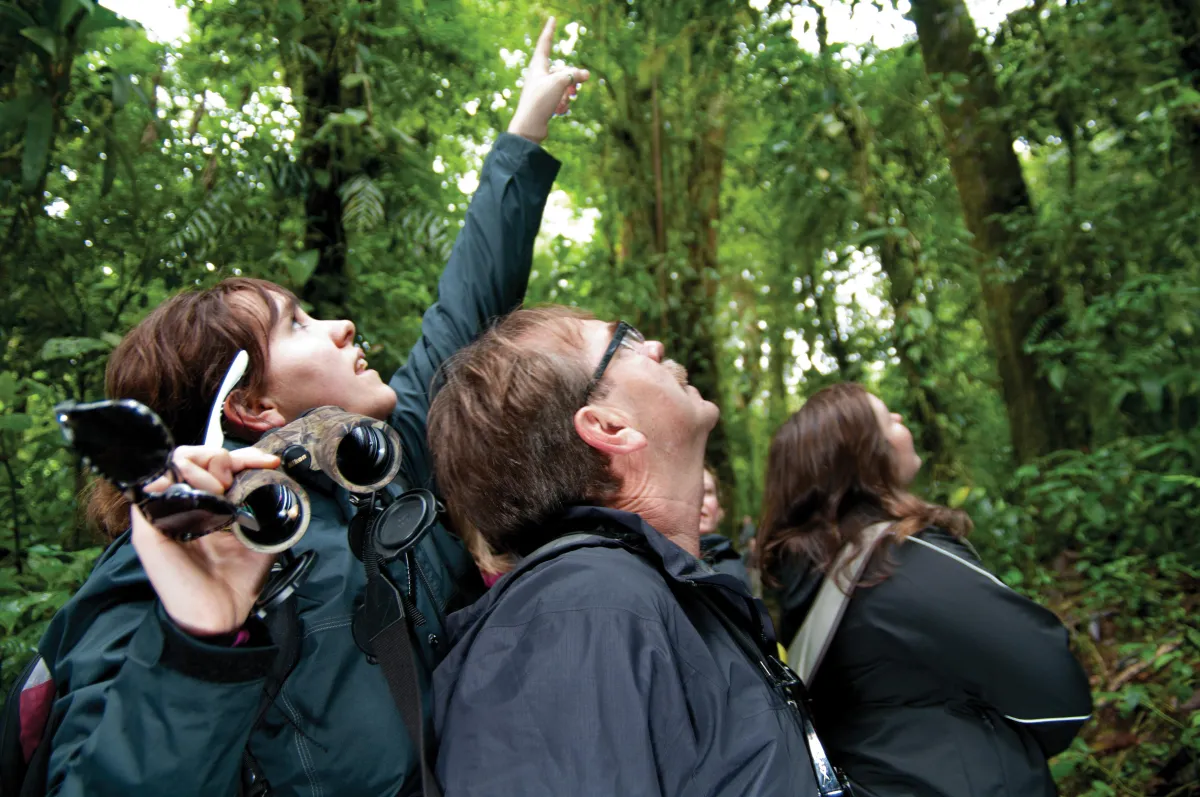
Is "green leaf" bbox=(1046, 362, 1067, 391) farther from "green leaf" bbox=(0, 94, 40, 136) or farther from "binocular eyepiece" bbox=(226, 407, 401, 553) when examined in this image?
"green leaf" bbox=(0, 94, 40, 136)

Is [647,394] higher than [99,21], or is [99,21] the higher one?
[99,21]

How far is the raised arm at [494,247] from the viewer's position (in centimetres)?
236

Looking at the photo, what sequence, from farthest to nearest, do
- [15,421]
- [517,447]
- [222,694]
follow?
[15,421]
[517,447]
[222,694]

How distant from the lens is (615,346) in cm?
181

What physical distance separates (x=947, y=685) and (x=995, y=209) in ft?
14.8

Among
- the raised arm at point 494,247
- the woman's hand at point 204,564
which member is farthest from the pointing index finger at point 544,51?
the woman's hand at point 204,564

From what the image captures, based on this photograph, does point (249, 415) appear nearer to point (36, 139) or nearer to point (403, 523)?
point (403, 523)

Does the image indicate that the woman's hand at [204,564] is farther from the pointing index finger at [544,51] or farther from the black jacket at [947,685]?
the pointing index finger at [544,51]

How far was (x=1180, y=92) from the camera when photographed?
3727 mm

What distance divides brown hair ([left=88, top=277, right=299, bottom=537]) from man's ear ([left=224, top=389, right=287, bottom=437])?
0.08ft

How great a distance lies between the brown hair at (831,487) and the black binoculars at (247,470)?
1.55m

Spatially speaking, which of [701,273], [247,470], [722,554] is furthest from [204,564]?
[701,273]

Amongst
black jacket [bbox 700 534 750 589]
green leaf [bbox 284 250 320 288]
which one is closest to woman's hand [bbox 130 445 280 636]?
green leaf [bbox 284 250 320 288]

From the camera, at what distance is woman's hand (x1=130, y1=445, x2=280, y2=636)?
3.64ft
